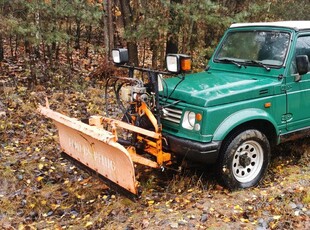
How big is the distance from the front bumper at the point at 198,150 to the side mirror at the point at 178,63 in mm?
870

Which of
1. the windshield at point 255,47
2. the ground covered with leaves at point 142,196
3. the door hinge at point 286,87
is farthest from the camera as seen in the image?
the windshield at point 255,47

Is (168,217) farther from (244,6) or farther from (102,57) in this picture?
(244,6)

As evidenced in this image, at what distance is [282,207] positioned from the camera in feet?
13.4

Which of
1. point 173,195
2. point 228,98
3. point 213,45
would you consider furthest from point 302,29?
point 213,45

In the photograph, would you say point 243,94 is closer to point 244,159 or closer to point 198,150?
point 244,159

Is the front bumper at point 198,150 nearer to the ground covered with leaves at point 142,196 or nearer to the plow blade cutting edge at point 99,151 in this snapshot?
the ground covered with leaves at point 142,196

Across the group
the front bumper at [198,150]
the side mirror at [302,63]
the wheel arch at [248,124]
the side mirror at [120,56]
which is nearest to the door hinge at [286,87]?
the side mirror at [302,63]

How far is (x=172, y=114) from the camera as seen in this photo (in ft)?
15.3

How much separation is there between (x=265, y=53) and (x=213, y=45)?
4.96 m

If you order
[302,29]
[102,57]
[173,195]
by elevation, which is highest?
[302,29]

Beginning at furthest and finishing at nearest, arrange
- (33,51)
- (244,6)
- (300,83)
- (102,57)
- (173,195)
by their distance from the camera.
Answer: (244,6) → (102,57) → (33,51) → (300,83) → (173,195)

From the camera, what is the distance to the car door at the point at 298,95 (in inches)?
197

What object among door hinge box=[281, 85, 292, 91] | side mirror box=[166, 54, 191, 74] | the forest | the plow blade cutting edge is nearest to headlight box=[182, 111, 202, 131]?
side mirror box=[166, 54, 191, 74]

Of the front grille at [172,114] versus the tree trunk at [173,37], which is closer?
the front grille at [172,114]
